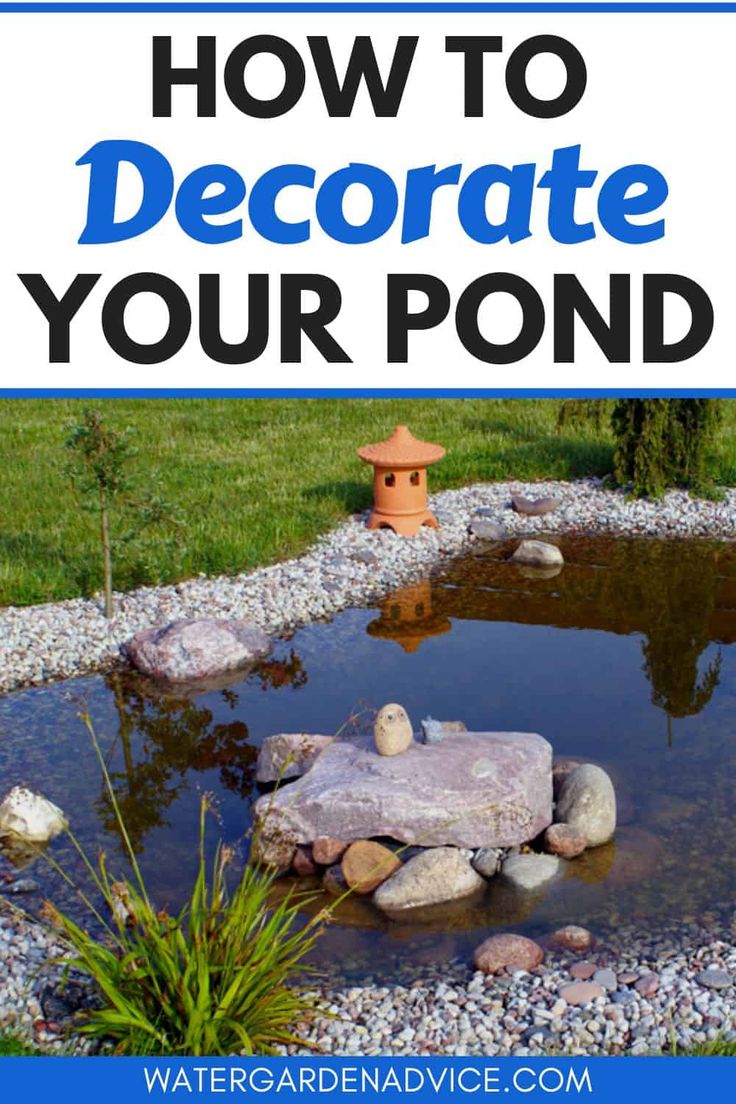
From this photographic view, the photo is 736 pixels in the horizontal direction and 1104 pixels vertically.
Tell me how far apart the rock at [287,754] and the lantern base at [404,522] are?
482 cm

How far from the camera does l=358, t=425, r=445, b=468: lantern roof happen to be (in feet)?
40.4

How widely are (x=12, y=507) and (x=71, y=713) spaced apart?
197 inches

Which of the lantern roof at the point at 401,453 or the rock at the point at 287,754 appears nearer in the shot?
the rock at the point at 287,754

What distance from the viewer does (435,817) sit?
7059 millimetres

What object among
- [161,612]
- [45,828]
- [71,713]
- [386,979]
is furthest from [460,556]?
[386,979]

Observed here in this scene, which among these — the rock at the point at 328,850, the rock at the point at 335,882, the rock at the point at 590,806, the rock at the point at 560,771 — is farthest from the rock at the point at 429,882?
the rock at the point at 560,771

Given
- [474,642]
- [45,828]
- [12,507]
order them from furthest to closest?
[12,507] < [474,642] < [45,828]

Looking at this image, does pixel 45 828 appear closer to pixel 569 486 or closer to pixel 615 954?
pixel 615 954

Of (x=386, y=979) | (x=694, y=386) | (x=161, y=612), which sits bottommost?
(x=386, y=979)

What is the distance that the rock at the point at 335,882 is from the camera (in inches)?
271

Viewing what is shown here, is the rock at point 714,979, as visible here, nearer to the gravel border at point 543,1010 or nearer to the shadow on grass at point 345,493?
the gravel border at point 543,1010

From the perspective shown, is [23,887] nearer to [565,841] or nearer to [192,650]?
[565,841]

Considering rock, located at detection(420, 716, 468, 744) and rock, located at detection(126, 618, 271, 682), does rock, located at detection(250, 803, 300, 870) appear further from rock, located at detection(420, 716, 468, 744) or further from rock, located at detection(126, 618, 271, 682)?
rock, located at detection(126, 618, 271, 682)

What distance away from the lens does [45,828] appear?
24.2 ft
